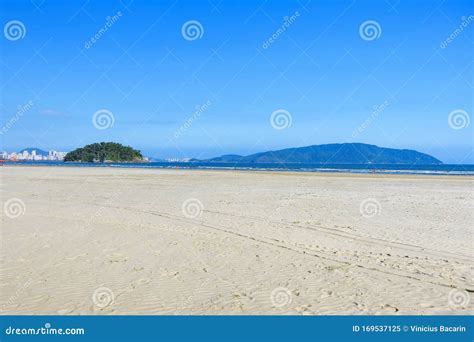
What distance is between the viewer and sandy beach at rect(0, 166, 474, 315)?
6742 millimetres

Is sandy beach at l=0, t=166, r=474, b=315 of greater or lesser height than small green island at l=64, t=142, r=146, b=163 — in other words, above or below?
below

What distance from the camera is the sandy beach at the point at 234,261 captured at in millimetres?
6742

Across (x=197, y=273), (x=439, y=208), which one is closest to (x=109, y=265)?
(x=197, y=273)

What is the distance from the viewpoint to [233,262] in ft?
30.0

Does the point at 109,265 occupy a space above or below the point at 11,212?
below

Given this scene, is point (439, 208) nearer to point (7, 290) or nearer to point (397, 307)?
point (397, 307)

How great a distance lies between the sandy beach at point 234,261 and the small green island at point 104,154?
142561 mm

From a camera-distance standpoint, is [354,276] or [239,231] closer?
[354,276]

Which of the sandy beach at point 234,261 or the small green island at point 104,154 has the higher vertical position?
the small green island at point 104,154

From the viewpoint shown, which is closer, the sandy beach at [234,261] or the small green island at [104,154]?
the sandy beach at [234,261]

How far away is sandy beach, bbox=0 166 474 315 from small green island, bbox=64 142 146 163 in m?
143

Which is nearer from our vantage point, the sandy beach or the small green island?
the sandy beach
